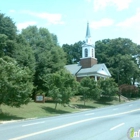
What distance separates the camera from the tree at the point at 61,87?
3184cm

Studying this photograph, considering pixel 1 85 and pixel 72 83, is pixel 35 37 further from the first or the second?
pixel 1 85

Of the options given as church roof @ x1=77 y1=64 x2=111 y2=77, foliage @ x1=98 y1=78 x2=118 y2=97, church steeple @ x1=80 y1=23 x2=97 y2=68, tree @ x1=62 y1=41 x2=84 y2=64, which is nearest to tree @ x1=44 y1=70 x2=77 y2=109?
foliage @ x1=98 y1=78 x2=118 y2=97

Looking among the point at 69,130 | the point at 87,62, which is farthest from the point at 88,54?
the point at 69,130

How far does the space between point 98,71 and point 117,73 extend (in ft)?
39.0

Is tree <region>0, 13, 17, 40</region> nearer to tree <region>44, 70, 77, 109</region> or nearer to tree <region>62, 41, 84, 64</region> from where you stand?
tree <region>44, 70, 77, 109</region>

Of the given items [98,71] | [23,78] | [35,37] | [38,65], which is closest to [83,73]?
[98,71]

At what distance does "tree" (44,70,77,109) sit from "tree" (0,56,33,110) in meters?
8.32

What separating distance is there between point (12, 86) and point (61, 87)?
36.9 ft

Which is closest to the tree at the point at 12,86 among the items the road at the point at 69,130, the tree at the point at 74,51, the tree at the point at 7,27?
the road at the point at 69,130

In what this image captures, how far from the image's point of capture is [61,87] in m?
32.7

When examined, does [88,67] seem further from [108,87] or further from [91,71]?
[108,87]

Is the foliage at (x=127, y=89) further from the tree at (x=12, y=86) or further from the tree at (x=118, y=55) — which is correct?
the tree at (x=12, y=86)

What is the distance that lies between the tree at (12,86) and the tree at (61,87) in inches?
327

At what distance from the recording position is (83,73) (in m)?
64.4
